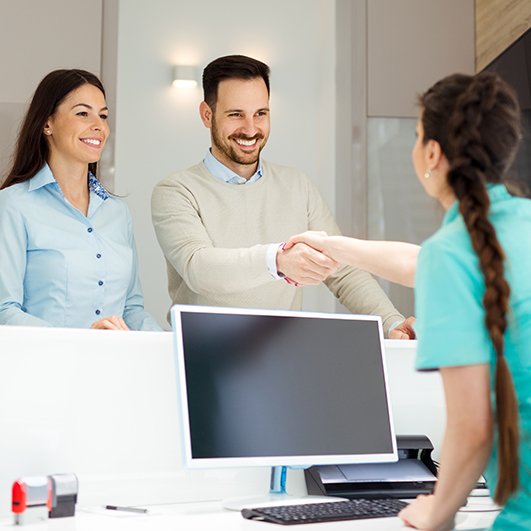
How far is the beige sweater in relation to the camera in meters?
2.54

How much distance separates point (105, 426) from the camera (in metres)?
1.88

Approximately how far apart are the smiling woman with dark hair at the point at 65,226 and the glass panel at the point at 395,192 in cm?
163

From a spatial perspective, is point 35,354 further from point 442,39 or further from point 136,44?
point 136,44

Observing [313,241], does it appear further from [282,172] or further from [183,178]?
[282,172]

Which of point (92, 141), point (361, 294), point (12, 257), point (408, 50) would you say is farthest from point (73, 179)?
point (408, 50)

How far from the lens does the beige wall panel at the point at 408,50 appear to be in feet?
13.5

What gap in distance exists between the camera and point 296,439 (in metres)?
1.88

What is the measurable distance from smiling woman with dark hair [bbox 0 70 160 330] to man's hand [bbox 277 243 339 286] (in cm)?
42

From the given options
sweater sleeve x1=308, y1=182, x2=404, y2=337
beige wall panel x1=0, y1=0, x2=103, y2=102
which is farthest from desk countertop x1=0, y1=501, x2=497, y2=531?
beige wall panel x1=0, y1=0, x2=103, y2=102

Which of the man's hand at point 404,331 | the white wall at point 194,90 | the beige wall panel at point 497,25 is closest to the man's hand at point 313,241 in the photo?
the man's hand at point 404,331

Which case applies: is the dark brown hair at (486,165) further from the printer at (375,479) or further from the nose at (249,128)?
the nose at (249,128)

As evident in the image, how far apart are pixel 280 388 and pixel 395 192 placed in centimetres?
238

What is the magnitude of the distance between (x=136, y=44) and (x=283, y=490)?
11.5ft

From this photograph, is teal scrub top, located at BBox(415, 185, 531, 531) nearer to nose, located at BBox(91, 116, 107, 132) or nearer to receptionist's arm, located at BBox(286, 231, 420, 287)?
receptionist's arm, located at BBox(286, 231, 420, 287)
